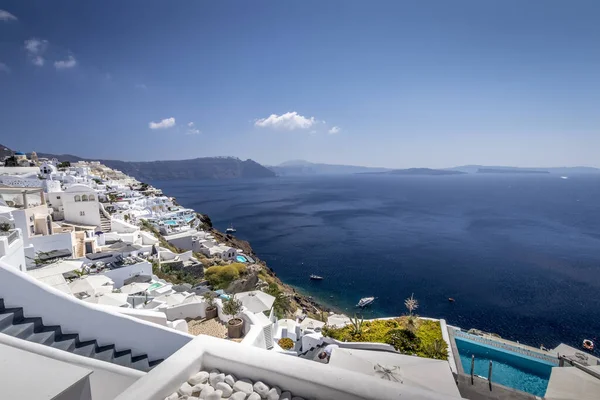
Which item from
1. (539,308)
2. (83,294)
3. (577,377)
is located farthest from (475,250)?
(83,294)

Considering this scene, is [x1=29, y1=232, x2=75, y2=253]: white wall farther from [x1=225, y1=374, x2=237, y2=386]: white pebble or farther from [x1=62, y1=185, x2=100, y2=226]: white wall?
[x1=225, y1=374, x2=237, y2=386]: white pebble

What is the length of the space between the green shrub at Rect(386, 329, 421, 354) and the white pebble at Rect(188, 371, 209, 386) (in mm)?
10191

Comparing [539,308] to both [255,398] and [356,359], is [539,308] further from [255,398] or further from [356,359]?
[255,398]

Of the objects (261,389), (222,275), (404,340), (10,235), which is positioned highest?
(10,235)

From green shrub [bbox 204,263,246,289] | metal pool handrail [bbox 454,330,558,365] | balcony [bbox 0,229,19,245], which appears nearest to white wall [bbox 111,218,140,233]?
green shrub [bbox 204,263,246,289]

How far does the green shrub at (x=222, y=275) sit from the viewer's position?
21809mm

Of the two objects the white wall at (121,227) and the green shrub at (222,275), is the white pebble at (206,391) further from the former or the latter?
the white wall at (121,227)

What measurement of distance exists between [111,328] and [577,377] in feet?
36.6

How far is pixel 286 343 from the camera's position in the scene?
36.9 ft

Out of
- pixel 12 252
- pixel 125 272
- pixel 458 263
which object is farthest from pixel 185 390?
pixel 458 263

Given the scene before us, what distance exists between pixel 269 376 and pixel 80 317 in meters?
3.61

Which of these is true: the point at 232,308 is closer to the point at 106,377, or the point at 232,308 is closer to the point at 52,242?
the point at 106,377

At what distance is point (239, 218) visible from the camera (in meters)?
66.1

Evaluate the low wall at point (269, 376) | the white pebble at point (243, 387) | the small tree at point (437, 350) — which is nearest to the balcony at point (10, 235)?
the low wall at point (269, 376)
